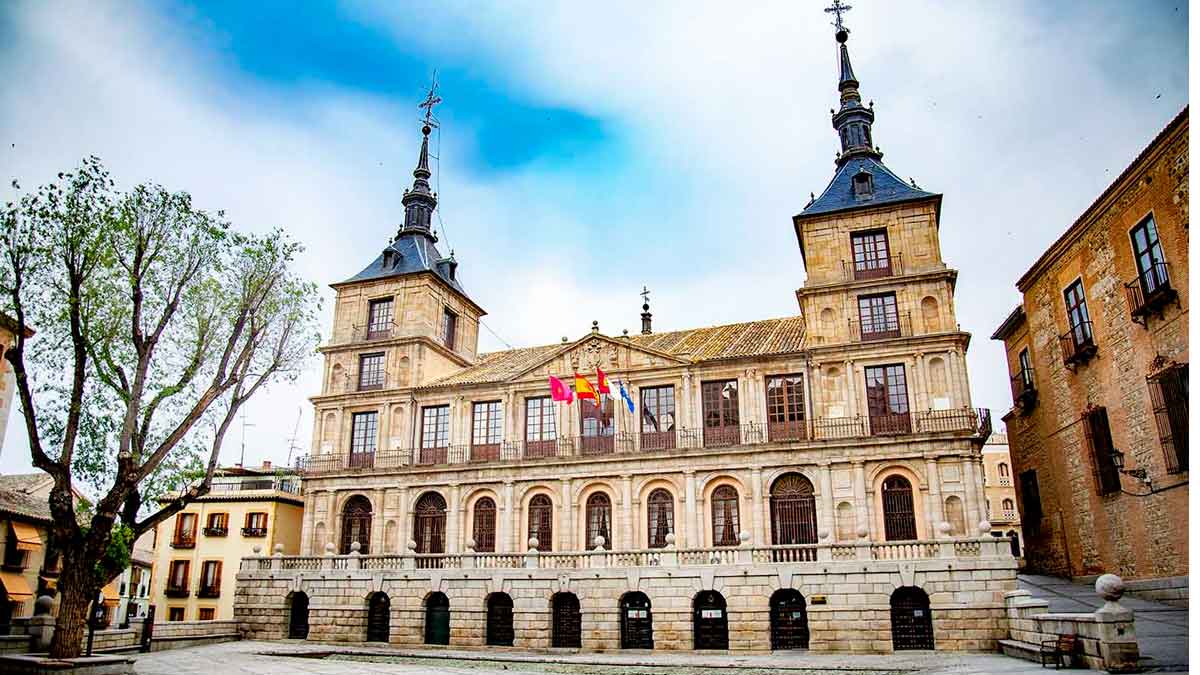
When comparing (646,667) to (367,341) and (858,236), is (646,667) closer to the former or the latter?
(858,236)

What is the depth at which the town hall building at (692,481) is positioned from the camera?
23.3 meters

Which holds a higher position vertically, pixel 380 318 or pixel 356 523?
pixel 380 318

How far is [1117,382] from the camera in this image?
21.8 metres

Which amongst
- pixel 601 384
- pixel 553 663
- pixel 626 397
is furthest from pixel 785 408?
pixel 553 663

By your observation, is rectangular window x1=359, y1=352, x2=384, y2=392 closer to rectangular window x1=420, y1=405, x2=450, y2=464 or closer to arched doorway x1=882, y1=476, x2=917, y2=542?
rectangular window x1=420, y1=405, x2=450, y2=464

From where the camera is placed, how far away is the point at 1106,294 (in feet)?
72.7

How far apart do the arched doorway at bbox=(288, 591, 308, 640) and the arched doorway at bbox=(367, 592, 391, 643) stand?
250 centimetres

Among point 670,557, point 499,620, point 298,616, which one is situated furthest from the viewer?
point 298,616

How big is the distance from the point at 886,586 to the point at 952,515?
4259mm

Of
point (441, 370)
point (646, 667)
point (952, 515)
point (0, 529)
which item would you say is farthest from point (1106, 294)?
point (0, 529)

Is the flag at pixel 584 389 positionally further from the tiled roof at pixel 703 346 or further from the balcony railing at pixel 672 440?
the tiled roof at pixel 703 346

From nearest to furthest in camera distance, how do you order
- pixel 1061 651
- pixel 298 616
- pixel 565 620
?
pixel 1061 651 < pixel 565 620 < pixel 298 616

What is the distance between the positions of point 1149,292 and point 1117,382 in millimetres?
3217

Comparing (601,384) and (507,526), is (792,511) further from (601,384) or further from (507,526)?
(507,526)
